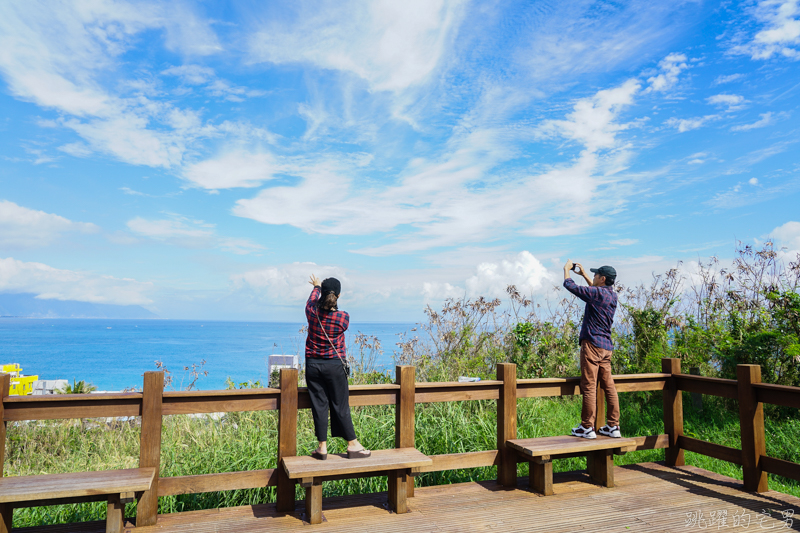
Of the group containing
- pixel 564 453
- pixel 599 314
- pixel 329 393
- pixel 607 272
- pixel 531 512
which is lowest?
pixel 531 512

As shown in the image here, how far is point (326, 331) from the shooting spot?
399cm

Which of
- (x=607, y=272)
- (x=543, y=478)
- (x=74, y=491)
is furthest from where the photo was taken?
(x=607, y=272)

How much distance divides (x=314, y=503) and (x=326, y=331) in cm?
129

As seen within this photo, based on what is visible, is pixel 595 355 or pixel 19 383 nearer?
pixel 595 355

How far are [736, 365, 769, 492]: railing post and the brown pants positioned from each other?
1111 millimetres

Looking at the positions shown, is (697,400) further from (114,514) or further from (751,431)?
(114,514)

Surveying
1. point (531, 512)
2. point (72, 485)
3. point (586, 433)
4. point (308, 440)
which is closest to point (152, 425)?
point (72, 485)

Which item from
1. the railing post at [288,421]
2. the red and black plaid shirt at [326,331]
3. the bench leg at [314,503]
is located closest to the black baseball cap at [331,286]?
the red and black plaid shirt at [326,331]

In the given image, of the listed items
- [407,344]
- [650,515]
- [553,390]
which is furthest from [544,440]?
[407,344]

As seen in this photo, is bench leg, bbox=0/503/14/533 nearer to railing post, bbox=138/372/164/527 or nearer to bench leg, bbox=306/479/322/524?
railing post, bbox=138/372/164/527

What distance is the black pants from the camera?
394 centimetres

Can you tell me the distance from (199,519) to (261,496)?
0.89 meters

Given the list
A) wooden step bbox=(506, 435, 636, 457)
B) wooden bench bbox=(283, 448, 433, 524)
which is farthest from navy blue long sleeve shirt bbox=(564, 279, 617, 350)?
wooden bench bbox=(283, 448, 433, 524)

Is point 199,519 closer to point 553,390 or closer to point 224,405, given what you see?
point 224,405
